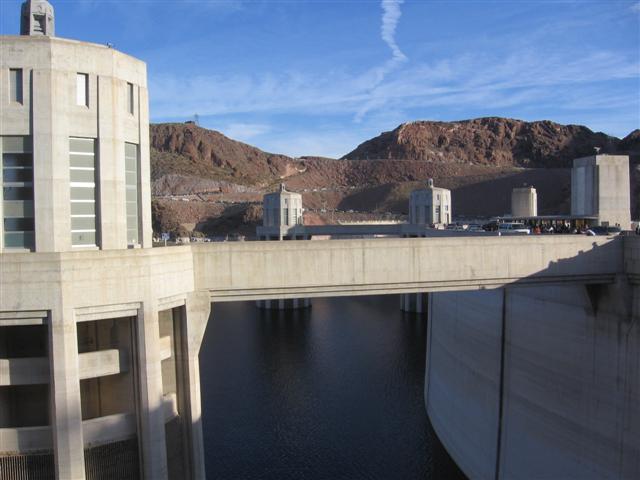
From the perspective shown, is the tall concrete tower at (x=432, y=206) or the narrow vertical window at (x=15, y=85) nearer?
the narrow vertical window at (x=15, y=85)

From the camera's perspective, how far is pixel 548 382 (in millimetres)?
21156

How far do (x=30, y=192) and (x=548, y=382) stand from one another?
18.1m

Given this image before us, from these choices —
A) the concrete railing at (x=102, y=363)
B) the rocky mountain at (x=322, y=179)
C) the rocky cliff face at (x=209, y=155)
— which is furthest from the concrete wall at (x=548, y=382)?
the rocky cliff face at (x=209, y=155)

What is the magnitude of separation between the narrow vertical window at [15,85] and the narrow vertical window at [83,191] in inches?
49.4

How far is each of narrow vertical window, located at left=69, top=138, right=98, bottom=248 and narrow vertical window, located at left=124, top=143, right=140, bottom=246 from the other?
90cm

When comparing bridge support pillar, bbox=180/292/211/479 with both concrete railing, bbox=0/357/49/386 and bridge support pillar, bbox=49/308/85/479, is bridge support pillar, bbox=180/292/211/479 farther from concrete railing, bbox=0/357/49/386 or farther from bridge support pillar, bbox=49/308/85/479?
concrete railing, bbox=0/357/49/386

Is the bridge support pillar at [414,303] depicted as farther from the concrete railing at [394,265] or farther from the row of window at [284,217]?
the concrete railing at [394,265]

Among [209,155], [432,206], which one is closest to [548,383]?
[432,206]

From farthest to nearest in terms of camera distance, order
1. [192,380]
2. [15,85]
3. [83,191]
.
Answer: [192,380]
[83,191]
[15,85]

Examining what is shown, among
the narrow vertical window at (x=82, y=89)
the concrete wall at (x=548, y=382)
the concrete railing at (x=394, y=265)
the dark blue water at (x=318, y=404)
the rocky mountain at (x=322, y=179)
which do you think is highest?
the rocky mountain at (x=322, y=179)

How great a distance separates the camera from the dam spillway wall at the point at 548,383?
60.3 ft

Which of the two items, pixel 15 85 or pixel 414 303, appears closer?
pixel 15 85

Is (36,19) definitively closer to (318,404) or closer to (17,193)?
(17,193)

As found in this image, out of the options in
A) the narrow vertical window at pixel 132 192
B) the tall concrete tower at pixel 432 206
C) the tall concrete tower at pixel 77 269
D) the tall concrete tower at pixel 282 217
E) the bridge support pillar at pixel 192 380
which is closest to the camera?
the tall concrete tower at pixel 77 269
